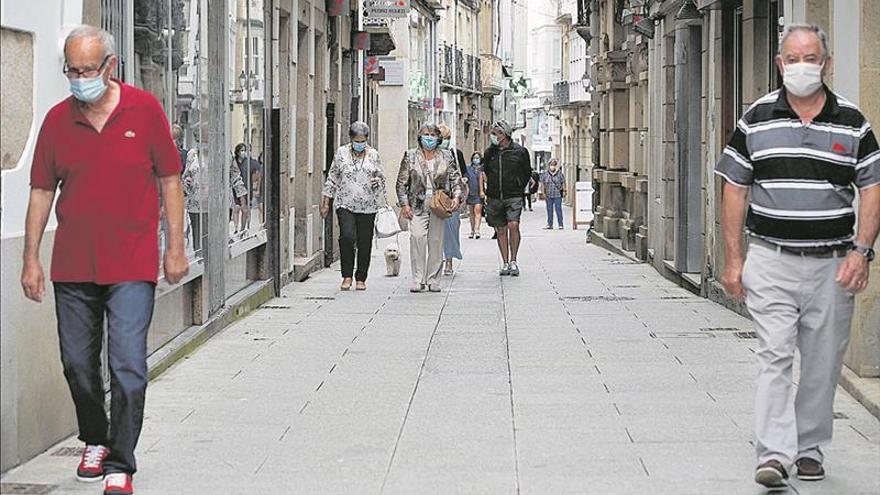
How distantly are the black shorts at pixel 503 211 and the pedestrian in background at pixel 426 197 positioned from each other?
7.53 ft

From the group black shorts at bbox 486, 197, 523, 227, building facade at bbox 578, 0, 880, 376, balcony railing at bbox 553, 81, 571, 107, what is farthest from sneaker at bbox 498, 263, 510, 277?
balcony railing at bbox 553, 81, 571, 107

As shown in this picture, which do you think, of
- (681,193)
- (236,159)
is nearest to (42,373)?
(236,159)

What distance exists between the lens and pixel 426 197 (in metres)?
17.7

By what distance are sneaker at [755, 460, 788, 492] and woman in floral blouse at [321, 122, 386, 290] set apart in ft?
35.5

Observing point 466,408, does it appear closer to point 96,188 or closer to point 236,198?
point 96,188

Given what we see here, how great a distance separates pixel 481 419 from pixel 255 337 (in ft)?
14.7

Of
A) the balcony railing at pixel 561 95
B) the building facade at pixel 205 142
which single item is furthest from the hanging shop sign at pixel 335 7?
the balcony railing at pixel 561 95

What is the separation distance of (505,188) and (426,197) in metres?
2.70

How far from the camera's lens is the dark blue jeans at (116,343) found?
7.25 metres

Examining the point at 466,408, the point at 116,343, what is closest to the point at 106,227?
the point at 116,343

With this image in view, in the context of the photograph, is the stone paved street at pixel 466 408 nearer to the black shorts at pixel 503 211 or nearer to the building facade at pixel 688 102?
the building facade at pixel 688 102

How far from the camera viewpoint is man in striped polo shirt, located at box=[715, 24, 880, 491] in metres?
7.28

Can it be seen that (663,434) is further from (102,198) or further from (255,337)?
(255,337)

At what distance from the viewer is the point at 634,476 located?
7.66m
